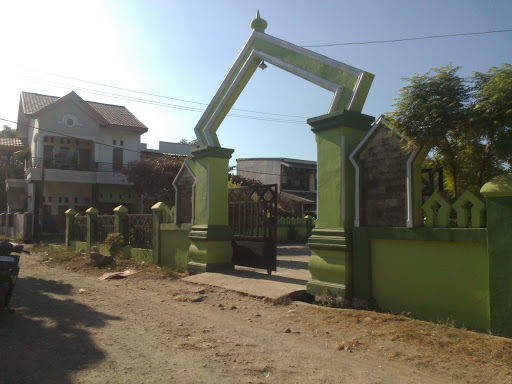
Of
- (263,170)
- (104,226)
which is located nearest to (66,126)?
(104,226)

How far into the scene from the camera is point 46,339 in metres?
5.00

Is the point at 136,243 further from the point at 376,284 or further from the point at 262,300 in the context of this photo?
the point at 376,284

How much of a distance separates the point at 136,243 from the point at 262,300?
6.88 metres

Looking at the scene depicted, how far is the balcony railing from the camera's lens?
978 inches

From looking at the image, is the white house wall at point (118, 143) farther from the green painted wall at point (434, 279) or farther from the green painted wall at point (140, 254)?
the green painted wall at point (434, 279)

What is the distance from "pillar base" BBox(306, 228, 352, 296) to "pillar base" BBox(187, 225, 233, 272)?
326 centimetres

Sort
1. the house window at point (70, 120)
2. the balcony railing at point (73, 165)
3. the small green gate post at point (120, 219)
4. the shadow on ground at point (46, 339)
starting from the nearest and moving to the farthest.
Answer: the shadow on ground at point (46, 339), the small green gate post at point (120, 219), the balcony railing at point (73, 165), the house window at point (70, 120)

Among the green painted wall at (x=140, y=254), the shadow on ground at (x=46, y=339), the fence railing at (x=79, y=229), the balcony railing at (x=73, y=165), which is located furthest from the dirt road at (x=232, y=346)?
the balcony railing at (x=73, y=165)

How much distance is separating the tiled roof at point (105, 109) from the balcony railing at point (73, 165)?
2800mm

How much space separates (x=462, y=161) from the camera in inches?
229

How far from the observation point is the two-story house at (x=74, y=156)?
24.9 meters

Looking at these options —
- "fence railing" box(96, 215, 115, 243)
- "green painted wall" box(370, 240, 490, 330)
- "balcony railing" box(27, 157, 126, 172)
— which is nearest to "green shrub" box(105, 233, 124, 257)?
"fence railing" box(96, 215, 115, 243)

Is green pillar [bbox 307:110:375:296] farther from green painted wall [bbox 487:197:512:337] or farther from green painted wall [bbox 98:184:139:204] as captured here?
green painted wall [bbox 98:184:139:204]

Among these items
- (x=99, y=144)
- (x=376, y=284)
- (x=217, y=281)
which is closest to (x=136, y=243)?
(x=217, y=281)
